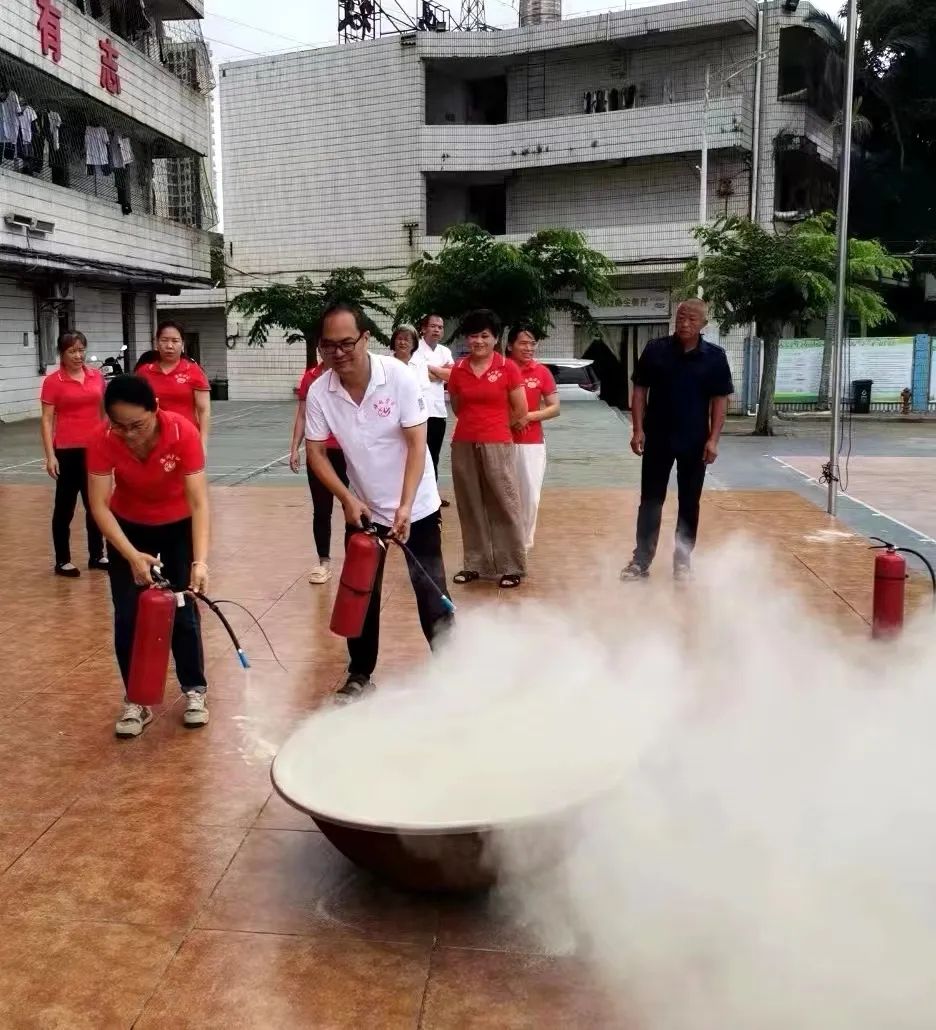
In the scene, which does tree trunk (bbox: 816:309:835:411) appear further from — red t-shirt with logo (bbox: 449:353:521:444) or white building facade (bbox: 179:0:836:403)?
red t-shirt with logo (bbox: 449:353:521:444)

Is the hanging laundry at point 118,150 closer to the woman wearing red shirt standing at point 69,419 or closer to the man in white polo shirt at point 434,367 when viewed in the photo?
the man in white polo shirt at point 434,367

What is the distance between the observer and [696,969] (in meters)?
2.38

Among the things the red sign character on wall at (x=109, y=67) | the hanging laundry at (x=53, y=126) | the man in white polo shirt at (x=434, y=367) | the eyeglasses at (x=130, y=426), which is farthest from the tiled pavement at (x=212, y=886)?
the red sign character on wall at (x=109, y=67)

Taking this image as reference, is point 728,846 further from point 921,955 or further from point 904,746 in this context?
point 904,746

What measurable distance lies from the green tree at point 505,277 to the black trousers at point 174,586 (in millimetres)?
19319

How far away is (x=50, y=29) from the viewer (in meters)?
17.5

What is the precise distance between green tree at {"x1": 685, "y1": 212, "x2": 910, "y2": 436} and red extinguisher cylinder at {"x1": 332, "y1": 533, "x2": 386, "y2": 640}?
14573 mm

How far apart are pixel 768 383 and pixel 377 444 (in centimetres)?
1516

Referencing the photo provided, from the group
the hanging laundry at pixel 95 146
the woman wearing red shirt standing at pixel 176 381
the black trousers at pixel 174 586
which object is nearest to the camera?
the black trousers at pixel 174 586

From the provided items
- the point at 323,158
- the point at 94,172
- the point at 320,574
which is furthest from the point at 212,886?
the point at 323,158

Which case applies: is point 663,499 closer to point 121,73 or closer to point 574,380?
point 574,380

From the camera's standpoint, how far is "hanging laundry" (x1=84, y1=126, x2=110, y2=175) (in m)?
20.3

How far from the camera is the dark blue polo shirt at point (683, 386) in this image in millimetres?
6340

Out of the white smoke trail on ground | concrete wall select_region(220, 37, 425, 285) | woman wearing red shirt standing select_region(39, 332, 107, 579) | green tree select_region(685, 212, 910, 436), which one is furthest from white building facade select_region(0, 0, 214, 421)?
the white smoke trail on ground
